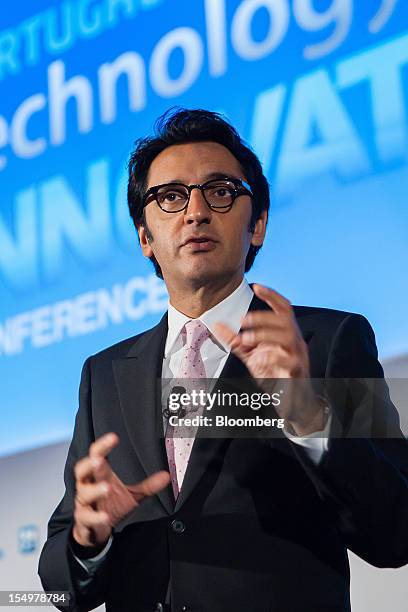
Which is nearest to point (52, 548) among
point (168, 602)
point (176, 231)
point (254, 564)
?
point (168, 602)

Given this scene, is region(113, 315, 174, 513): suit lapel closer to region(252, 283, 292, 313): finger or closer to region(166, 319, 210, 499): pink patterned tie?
region(166, 319, 210, 499): pink patterned tie

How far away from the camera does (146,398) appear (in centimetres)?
174

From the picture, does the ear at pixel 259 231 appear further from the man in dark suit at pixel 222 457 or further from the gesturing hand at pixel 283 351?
the gesturing hand at pixel 283 351

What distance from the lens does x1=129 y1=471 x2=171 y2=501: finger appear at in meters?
1.44

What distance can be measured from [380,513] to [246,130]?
132cm

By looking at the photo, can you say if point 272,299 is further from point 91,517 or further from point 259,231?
point 259,231

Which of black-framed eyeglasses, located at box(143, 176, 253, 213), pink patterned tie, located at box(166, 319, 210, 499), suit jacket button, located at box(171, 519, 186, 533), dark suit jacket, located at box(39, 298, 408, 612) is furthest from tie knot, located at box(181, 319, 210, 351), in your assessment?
suit jacket button, located at box(171, 519, 186, 533)

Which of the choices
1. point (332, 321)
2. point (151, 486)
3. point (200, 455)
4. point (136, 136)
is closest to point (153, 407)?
point (200, 455)

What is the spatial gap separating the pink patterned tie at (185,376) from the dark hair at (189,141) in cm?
30

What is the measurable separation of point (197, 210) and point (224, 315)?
0.23 meters

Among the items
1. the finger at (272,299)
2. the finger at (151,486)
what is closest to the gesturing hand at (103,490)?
the finger at (151,486)

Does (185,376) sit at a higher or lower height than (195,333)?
lower

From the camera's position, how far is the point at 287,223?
2.35 m

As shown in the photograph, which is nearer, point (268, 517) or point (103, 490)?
point (103, 490)
